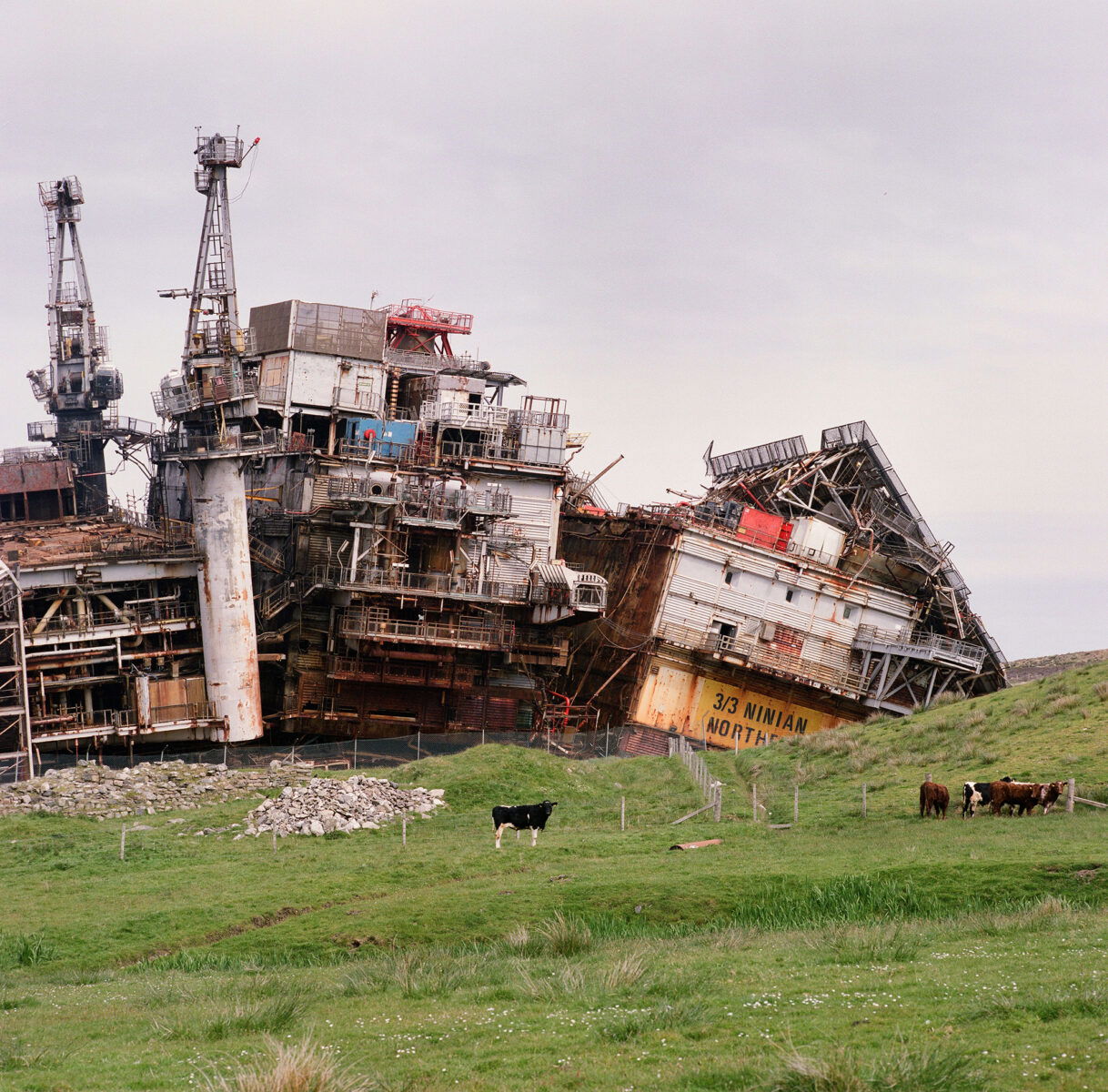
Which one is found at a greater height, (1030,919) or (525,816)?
(1030,919)

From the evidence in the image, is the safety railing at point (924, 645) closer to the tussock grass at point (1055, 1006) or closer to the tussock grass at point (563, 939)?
the tussock grass at point (563, 939)

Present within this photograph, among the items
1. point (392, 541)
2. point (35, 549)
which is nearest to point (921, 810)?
point (392, 541)

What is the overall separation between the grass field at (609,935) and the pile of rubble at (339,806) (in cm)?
86

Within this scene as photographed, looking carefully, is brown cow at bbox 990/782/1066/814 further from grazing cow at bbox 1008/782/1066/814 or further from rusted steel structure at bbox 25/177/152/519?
rusted steel structure at bbox 25/177/152/519

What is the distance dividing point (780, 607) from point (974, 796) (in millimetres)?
37640

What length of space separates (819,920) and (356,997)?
10.1 m

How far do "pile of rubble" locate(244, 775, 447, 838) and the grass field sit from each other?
86cm

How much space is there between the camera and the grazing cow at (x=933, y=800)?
34906 mm

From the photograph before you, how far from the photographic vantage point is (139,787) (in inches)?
1780

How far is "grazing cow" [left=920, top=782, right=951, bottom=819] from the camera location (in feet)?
115

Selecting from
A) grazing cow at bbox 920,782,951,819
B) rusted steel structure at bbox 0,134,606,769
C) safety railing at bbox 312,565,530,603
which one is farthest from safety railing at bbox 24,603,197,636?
grazing cow at bbox 920,782,951,819

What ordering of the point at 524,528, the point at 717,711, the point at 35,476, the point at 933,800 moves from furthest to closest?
the point at 35,476
the point at 717,711
the point at 524,528
the point at 933,800

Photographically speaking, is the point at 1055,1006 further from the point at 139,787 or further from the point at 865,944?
the point at 139,787

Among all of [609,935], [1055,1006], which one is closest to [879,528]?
[609,935]
